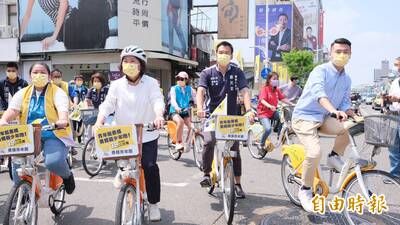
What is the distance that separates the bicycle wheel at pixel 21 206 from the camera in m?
3.27

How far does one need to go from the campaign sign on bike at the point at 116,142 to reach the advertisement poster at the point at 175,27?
19581mm

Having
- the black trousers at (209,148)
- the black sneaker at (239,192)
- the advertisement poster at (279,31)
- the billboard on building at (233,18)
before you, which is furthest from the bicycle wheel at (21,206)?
the advertisement poster at (279,31)

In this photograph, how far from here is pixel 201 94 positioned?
487 cm

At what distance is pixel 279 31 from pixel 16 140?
55.0 m

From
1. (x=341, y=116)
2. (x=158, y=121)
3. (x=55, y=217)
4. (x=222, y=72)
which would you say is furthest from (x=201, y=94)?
(x=55, y=217)

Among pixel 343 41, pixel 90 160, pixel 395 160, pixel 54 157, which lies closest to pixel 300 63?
pixel 395 160

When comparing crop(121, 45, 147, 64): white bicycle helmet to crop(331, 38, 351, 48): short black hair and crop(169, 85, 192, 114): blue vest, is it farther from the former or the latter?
crop(169, 85, 192, 114): blue vest

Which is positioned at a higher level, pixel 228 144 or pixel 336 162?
pixel 228 144

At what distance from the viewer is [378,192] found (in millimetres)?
3643

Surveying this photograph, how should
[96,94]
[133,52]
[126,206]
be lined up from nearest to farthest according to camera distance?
[126,206]
[133,52]
[96,94]

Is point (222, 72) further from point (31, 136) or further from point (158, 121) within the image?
point (31, 136)

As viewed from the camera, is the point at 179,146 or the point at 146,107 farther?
the point at 179,146

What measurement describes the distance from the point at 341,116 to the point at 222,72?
1826mm

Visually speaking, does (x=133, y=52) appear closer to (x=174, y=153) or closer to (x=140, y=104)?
(x=140, y=104)
